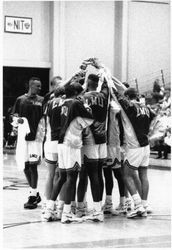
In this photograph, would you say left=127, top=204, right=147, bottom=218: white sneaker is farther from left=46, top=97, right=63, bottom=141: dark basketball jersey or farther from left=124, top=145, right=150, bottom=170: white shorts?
left=46, top=97, right=63, bottom=141: dark basketball jersey

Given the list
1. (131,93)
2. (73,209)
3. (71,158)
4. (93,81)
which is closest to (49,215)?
(73,209)

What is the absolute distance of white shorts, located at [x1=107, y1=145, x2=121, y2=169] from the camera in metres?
7.71

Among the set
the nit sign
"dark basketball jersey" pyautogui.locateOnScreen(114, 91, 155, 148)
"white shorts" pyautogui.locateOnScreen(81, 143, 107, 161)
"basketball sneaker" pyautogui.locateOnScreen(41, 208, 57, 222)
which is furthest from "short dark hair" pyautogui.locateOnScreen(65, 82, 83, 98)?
the nit sign

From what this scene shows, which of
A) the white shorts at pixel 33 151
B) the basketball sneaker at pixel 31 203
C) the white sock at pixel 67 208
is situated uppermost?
the white shorts at pixel 33 151

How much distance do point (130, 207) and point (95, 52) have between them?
49.4 feet

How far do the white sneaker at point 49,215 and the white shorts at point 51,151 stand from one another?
0.70m

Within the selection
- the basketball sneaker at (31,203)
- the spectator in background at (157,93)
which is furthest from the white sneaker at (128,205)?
the spectator in background at (157,93)

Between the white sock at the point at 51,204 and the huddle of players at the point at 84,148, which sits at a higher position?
the huddle of players at the point at 84,148

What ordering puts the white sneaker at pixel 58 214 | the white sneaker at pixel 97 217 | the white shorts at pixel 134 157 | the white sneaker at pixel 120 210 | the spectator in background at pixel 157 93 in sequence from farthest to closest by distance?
the spectator in background at pixel 157 93, the white sneaker at pixel 120 210, the white shorts at pixel 134 157, the white sneaker at pixel 58 214, the white sneaker at pixel 97 217

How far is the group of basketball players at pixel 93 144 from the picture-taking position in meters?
7.14

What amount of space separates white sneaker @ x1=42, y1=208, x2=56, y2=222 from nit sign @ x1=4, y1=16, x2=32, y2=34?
47.1 feet

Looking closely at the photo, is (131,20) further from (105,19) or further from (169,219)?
(169,219)

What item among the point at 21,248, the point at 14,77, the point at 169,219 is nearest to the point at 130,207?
the point at 169,219

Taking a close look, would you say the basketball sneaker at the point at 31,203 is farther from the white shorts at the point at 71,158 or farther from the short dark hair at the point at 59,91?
the short dark hair at the point at 59,91
